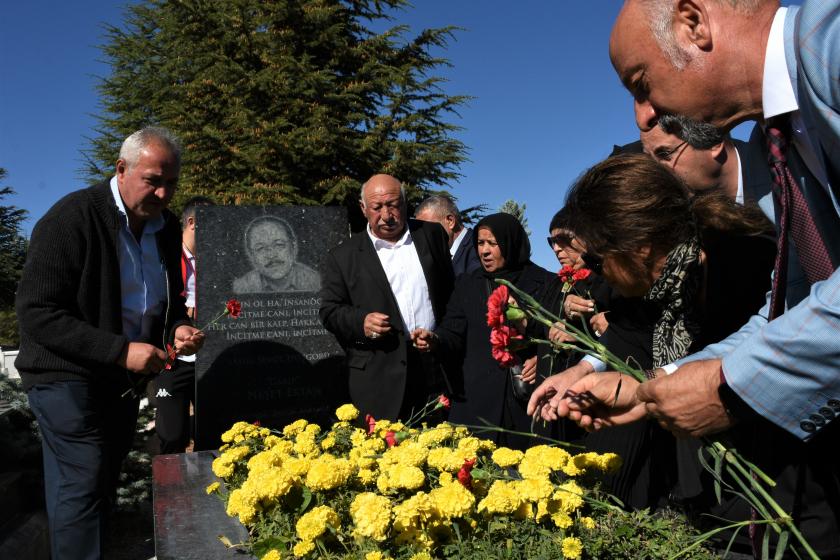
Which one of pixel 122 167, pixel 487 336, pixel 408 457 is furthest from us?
pixel 487 336

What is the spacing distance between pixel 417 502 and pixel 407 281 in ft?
10.4

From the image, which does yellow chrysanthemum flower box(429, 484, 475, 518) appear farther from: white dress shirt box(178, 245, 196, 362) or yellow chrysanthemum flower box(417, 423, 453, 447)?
white dress shirt box(178, 245, 196, 362)

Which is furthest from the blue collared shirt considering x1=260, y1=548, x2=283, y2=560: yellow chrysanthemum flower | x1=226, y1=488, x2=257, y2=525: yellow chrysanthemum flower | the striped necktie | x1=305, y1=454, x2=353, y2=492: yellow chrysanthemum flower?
the striped necktie

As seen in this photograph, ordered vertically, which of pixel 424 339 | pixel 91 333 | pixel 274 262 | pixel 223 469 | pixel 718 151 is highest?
pixel 718 151

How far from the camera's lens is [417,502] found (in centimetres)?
139

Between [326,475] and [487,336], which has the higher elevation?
[487,336]

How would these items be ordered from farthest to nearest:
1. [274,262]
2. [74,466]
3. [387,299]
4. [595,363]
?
[274,262], [387,299], [74,466], [595,363]

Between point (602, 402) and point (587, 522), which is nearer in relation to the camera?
point (587, 522)

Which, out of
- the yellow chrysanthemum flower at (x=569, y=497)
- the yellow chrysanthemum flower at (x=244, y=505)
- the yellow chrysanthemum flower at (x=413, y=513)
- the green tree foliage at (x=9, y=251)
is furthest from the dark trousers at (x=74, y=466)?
the green tree foliage at (x=9, y=251)

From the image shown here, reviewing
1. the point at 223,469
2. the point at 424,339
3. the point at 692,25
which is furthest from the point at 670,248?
the point at 424,339

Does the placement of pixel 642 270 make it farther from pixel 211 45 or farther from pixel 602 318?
Result: pixel 211 45

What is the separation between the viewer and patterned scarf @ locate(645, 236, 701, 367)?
1.71 m

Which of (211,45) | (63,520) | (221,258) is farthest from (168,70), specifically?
(63,520)

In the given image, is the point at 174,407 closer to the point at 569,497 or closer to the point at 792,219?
the point at 569,497
